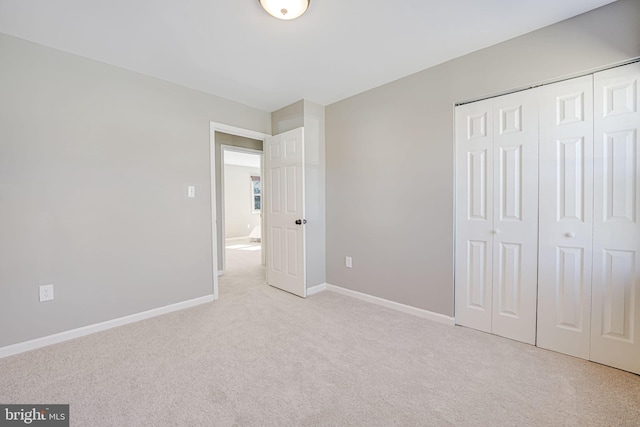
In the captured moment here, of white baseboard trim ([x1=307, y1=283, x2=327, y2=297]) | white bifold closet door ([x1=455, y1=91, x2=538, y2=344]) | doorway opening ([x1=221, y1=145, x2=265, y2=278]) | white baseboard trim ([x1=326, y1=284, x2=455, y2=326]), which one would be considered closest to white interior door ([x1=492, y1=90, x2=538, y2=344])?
white bifold closet door ([x1=455, y1=91, x2=538, y2=344])

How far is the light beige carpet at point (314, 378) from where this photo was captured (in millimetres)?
1434

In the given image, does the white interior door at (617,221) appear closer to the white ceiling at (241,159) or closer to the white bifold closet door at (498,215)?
the white bifold closet door at (498,215)

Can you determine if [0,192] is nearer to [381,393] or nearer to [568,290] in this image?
[381,393]

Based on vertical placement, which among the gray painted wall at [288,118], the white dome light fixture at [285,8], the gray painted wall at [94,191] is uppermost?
the white dome light fixture at [285,8]

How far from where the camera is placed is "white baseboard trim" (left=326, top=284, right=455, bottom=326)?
2551mm

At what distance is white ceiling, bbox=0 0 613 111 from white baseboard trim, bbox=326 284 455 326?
7.86ft

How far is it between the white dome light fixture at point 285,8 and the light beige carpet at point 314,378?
240 centimetres

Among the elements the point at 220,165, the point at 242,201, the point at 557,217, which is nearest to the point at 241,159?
the point at 242,201

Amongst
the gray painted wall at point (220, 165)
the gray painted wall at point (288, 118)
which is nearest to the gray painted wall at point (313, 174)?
the gray painted wall at point (288, 118)

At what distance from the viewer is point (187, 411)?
4.81 feet

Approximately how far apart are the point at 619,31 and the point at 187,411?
3.52 metres

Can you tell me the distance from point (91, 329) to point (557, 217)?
3958mm

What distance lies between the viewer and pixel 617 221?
1.78m
